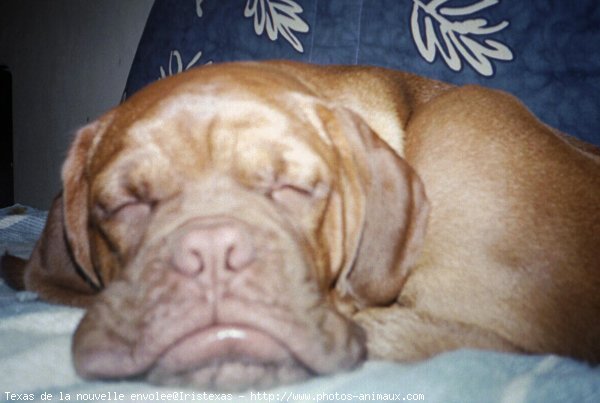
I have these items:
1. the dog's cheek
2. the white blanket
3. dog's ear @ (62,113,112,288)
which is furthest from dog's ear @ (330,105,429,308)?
dog's ear @ (62,113,112,288)

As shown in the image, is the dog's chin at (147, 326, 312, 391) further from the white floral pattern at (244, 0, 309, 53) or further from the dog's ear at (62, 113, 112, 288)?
the white floral pattern at (244, 0, 309, 53)

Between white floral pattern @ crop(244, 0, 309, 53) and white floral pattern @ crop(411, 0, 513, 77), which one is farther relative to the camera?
white floral pattern @ crop(244, 0, 309, 53)

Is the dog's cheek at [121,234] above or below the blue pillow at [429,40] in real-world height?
below

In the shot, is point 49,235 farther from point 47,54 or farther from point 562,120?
point 47,54

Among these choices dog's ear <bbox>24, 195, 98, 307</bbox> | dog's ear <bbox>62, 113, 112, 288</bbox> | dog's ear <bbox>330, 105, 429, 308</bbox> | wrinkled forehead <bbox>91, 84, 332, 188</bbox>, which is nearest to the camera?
wrinkled forehead <bbox>91, 84, 332, 188</bbox>

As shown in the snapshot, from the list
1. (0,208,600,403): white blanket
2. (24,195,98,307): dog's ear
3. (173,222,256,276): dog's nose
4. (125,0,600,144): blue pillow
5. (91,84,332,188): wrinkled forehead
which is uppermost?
(125,0,600,144): blue pillow

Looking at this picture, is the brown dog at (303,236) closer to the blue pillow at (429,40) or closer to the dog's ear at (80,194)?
the dog's ear at (80,194)

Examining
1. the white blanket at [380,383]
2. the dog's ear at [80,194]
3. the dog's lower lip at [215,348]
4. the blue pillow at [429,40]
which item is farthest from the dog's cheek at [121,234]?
the blue pillow at [429,40]

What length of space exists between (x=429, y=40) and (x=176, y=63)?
5.91ft

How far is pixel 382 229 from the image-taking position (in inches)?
62.8

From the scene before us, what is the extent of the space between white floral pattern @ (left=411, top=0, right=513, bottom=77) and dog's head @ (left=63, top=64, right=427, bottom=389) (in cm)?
120

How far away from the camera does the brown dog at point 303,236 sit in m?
1.11

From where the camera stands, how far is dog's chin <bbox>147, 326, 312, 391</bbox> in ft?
3.50

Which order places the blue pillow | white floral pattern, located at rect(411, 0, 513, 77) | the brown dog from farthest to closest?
white floral pattern, located at rect(411, 0, 513, 77), the blue pillow, the brown dog
